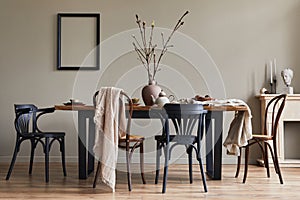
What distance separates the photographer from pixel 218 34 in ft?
17.6

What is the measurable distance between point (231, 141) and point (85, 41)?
242 centimetres

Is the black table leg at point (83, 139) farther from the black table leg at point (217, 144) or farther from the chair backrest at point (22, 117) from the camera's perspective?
the black table leg at point (217, 144)

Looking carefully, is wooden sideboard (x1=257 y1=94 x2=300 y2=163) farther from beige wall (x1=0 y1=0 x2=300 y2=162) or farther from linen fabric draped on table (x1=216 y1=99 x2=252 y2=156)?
linen fabric draped on table (x1=216 y1=99 x2=252 y2=156)

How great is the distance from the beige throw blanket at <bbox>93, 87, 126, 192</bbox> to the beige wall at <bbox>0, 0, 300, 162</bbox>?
71.0 inches

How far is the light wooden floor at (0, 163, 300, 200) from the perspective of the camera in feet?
11.0

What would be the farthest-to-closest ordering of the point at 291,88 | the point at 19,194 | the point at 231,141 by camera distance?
the point at 291,88
the point at 231,141
the point at 19,194

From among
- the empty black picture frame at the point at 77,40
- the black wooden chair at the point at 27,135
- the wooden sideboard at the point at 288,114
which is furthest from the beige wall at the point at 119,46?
the black wooden chair at the point at 27,135

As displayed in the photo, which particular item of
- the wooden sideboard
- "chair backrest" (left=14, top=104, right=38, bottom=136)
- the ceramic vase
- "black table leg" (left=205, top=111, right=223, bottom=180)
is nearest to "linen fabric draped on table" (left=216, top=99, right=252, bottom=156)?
"black table leg" (left=205, top=111, right=223, bottom=180)

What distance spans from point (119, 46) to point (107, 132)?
2089mm

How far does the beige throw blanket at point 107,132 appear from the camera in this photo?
3.51 metres

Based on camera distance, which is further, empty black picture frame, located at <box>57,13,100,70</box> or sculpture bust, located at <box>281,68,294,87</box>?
empty black picture frame, located at <box>57,13,100,70</box>

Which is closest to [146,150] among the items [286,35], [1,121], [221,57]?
[221,57]

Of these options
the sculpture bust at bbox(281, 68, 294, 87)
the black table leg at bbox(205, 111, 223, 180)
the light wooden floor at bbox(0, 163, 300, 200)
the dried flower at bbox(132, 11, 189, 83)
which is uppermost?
the dried flower at bbox(132, 11, 189, 83)

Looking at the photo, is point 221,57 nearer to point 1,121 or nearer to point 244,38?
point 244,38
